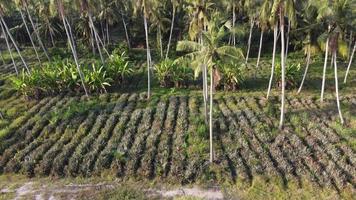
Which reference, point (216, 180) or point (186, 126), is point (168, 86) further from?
point (216, 180)

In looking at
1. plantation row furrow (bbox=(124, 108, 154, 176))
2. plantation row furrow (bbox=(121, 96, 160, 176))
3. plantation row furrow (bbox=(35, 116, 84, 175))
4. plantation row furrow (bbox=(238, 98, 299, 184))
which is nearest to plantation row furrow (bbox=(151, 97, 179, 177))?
plantation row furrow (bbox=(121, 96, 160, 176))

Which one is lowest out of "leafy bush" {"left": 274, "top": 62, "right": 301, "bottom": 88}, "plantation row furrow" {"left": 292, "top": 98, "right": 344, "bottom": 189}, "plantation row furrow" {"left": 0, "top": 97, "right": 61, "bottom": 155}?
"plantation row furrow" {"left": 292, "top": 98, "right": 344, "bottom": 189}

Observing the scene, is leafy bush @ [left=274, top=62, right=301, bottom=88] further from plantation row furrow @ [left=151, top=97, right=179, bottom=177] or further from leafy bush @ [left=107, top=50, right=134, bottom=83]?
leafy bush @ [left=107, top=50, right=134, bottom=83]

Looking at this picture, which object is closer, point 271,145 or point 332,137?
point 271,145

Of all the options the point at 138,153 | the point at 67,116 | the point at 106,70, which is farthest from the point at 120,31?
the point at 138,153

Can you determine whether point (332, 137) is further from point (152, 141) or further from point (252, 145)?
point (152, 141)

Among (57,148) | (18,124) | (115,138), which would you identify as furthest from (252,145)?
(18,124)
